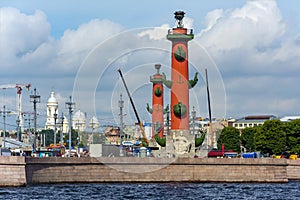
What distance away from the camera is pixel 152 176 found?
85.4 m

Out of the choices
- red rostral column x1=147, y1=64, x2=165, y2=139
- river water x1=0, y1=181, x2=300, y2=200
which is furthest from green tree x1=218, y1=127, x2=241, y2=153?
river water x1=0, y1=181, x2=300, y2=200

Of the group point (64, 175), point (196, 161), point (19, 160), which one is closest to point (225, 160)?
point (196, 161)

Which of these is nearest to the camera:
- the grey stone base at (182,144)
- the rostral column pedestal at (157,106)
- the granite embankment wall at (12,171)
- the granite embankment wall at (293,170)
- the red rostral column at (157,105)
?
the granite embankment wall at (12,171)

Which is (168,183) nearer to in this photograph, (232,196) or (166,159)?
(166,159)

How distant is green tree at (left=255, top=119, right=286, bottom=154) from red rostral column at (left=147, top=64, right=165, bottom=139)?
1341cm

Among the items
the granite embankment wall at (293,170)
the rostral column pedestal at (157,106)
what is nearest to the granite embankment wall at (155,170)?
the granite embankment wall at (293,170)

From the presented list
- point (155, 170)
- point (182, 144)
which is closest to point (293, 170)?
point (182, 144)

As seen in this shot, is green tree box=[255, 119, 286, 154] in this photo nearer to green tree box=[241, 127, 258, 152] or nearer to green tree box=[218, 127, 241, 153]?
green tree box=[241, 127, 258, 152]

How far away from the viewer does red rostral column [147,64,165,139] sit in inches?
5133

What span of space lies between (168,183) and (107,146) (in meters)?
12.9

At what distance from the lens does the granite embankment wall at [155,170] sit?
81000 millimetres

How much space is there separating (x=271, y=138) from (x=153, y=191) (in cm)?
5711

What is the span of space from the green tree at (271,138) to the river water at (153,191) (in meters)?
41.2

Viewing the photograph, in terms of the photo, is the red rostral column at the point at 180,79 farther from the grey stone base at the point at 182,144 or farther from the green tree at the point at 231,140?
the green tree at the point at 231,140
